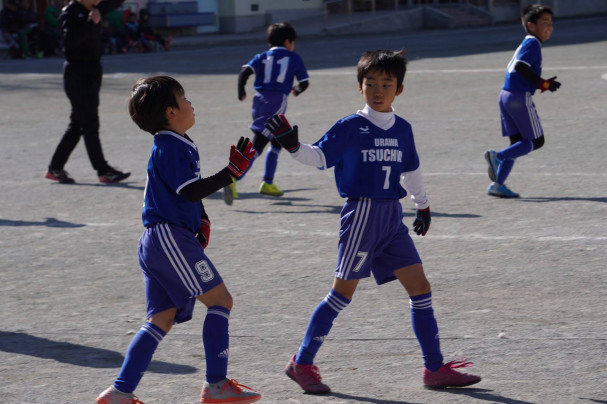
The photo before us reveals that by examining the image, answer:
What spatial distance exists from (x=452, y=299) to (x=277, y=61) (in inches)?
178

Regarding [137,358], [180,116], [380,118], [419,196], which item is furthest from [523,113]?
[137,358]

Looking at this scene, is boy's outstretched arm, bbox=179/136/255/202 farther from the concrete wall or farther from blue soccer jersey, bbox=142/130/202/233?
the concrete wall

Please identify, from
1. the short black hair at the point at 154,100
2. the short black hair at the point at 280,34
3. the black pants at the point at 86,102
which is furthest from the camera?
the black pants at the point at 86,102

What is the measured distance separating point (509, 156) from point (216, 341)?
5.70m

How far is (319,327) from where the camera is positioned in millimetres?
4875

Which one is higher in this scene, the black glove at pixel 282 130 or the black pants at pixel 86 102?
the black glove at pixel 282 130

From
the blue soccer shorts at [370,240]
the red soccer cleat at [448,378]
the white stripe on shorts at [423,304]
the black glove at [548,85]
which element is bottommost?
the red soccer cleat at [448,378]

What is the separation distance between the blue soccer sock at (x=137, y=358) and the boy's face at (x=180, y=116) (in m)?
0.85

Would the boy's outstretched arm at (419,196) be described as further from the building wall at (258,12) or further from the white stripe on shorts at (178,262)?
the building wall at (258,12)

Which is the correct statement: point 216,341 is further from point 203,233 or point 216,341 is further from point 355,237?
point 355,237

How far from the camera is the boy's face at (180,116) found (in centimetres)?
443

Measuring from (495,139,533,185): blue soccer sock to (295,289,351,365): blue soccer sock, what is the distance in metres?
4.92

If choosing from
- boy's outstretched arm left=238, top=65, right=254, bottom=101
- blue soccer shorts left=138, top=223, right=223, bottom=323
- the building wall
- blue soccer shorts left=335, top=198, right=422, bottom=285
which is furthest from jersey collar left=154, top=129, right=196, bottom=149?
the building wall

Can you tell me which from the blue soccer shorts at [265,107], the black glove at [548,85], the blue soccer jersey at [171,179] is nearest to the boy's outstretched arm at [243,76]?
the blue soccer shorts at [265,107]
